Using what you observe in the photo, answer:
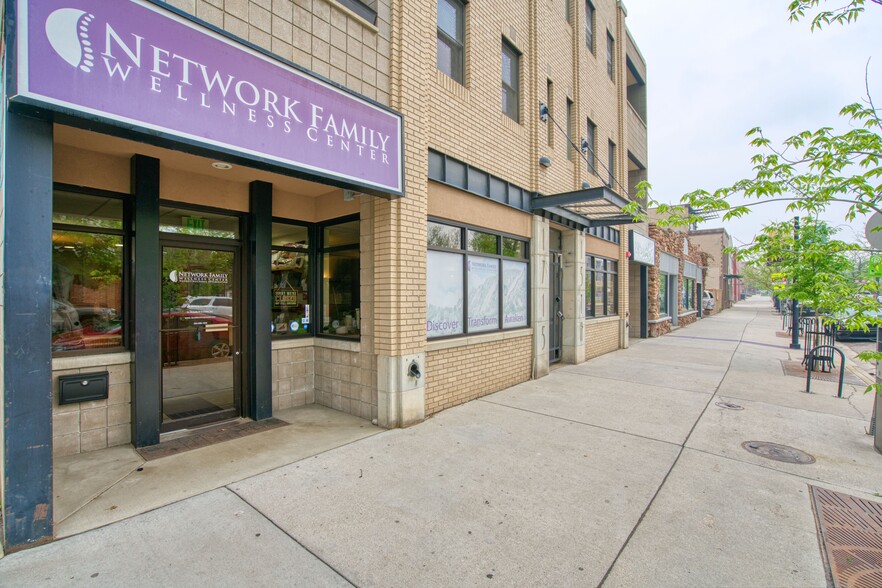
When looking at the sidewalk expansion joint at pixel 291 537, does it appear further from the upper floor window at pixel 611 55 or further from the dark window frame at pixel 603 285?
the upper floor window at pixel 611 55

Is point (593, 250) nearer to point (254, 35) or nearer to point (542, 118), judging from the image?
point (542, 118)

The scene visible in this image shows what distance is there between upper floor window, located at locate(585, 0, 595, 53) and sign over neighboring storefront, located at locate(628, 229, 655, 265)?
619 cm

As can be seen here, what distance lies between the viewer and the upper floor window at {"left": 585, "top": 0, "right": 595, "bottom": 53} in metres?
12.6

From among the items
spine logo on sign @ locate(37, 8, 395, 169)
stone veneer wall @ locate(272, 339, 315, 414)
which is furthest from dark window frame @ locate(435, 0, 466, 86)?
stone veneer wall @ locate(272, 339, 315, 414)

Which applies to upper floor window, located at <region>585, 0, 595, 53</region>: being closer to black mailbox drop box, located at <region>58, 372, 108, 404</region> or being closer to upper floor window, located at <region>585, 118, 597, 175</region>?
upper floor window, located at <region>585, 118, 597, 175</region>

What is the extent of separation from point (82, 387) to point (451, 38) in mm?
7281

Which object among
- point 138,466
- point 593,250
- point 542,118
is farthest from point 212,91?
point 593,250

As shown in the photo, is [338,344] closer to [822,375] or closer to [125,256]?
[125,256]

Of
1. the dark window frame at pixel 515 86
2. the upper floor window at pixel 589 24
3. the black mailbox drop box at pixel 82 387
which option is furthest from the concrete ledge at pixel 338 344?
the upper floor window at pixel 589 24

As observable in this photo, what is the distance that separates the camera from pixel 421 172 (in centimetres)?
610

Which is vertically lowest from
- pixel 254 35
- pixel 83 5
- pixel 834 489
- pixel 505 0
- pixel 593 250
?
pixel 834 489

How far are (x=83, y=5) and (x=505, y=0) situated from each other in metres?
7.41

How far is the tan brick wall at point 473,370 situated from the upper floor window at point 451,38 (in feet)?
15.6

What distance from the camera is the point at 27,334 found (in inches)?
118
